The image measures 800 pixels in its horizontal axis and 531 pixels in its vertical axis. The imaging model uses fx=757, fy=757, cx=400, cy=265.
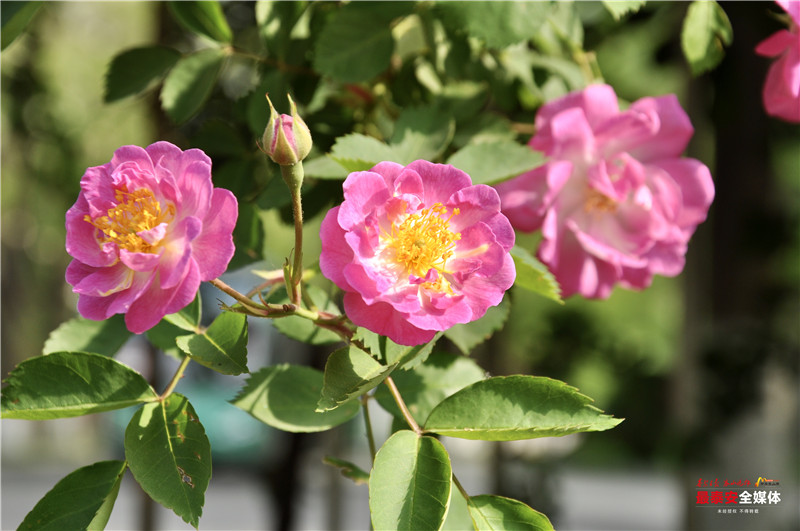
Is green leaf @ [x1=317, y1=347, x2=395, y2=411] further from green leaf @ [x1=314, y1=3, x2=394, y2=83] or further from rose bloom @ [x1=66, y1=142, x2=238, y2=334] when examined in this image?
green leaf @ [x1=314, y1=3, x2=394, y2=83]

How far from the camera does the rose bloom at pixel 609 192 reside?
0.82 metres

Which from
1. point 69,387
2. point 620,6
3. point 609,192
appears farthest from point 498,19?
point 69,387

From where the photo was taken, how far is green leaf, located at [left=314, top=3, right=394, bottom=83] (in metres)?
0.83

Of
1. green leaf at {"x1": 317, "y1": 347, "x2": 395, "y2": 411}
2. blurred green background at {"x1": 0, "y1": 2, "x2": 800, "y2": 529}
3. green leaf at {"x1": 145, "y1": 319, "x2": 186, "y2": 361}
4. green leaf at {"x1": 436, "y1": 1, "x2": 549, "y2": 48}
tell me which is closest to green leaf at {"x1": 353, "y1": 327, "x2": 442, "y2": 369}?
green leaf at {"x1": 317, "y1": 347, "x2": 395, "y2": 411}

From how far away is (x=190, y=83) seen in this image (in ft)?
2.97

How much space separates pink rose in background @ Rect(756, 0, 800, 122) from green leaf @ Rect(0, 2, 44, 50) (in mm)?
752

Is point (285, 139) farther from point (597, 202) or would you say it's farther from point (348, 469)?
point (597, 202)

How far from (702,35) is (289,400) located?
1.99 ft

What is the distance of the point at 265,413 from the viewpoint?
631 mm

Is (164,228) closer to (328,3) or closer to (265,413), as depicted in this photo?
(265,413)

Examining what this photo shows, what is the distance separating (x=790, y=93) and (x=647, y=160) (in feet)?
0.54

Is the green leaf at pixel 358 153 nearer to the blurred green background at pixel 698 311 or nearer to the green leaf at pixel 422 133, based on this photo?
the green leaf at pixel 422 133

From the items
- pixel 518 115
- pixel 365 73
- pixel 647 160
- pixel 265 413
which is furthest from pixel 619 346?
pixel 265 413

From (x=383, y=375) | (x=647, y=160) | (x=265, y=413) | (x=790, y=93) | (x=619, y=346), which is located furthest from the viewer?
(x=619, y=346)
